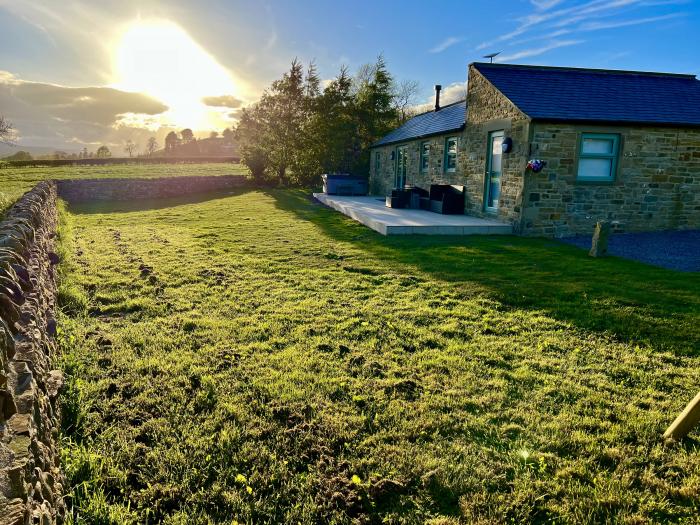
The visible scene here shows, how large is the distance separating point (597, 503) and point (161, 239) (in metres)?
10.9

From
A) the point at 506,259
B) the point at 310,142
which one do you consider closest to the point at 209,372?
the point at 506,259

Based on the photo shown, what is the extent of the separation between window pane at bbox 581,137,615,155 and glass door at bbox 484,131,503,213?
85.9 inches

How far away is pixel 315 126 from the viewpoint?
88.7 ft

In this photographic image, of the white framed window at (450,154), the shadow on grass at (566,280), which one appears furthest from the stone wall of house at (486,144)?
the shadow on grass at (566,280)

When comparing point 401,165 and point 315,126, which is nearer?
point 401,165

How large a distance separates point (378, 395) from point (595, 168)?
10.9 meters

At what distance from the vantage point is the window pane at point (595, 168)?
11.5 meters

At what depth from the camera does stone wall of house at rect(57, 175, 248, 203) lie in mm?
21844

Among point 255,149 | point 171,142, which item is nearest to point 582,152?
point 255,149

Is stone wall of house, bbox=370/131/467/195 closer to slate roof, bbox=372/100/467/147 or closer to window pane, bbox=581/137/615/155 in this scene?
slate roof, bbox=372/100/467/147

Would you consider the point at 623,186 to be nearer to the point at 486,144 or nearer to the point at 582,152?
the point at 582,152

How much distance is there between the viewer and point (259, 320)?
17.5ft

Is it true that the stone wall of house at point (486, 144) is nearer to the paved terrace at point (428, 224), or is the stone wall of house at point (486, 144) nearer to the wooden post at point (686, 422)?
the paved terrace at point (428, 224)

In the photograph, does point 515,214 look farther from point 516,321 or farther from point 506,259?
point 516,321
